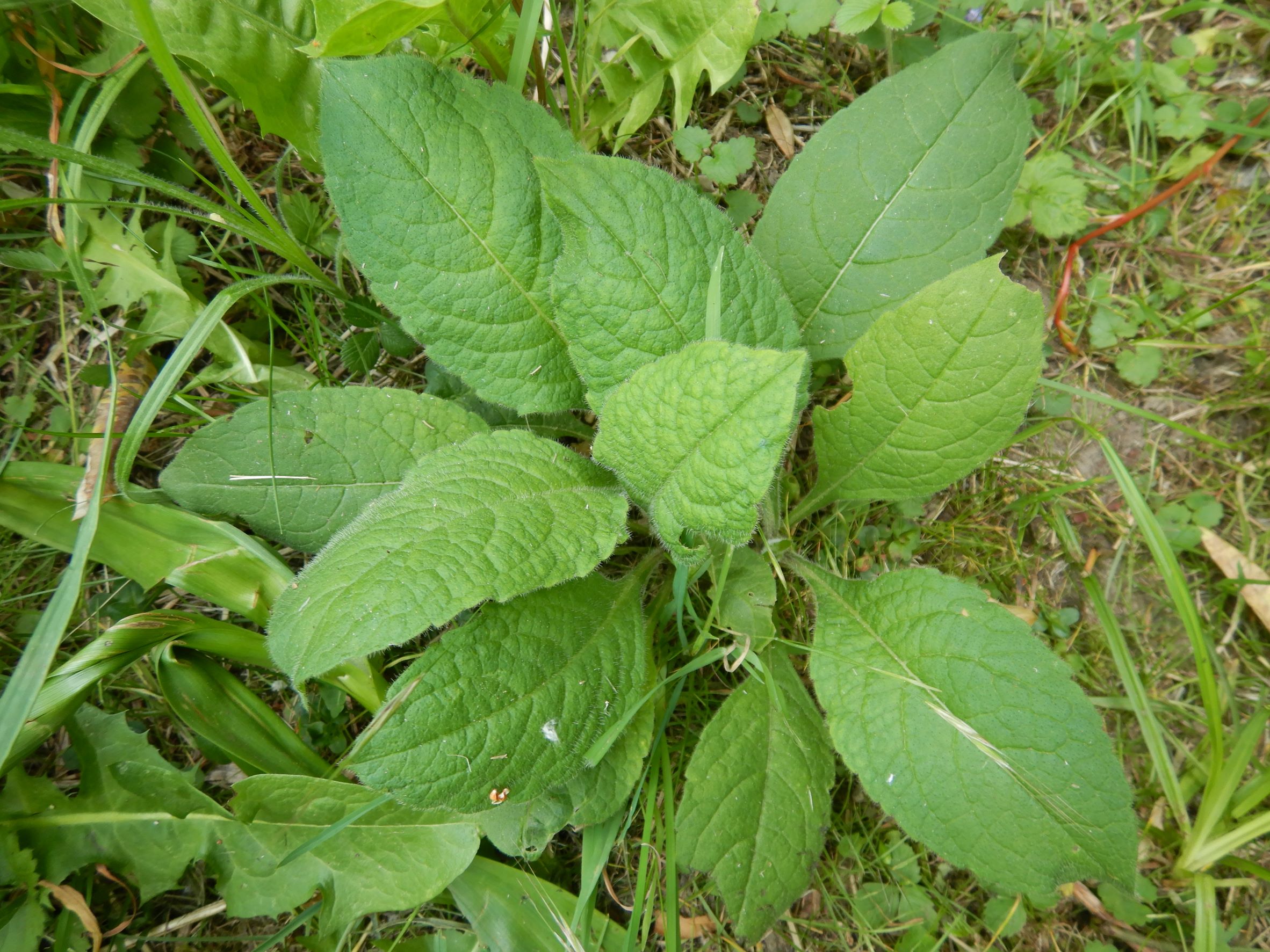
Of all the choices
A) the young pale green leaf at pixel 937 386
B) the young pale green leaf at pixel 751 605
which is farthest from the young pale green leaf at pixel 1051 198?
the young pale green leaf at pixel 751 605

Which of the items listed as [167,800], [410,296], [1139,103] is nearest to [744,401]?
[410,296]

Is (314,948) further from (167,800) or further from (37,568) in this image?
(37,568)

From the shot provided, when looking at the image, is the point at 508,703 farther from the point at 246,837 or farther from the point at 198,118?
the point at 198,118

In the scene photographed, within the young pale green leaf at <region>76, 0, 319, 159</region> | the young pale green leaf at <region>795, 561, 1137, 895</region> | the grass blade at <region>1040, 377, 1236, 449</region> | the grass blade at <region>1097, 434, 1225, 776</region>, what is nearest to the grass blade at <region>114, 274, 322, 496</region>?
the young pale green leaf at <region>76, 0, 319, 159</region>

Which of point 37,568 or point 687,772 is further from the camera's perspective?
point 37,568

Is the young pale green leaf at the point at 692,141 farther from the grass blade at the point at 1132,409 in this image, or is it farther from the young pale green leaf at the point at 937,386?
the grass blade at the point at 1132,409

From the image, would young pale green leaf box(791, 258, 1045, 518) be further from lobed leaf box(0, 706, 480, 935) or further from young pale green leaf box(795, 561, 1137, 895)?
lobed leaf box(0, 706, 480, 935)
